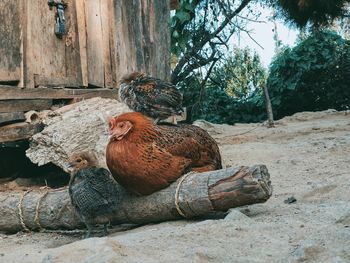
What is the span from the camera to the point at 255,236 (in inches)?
156

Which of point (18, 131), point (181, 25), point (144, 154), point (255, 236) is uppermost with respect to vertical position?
point (181, 25)

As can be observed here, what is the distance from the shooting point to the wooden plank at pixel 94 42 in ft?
27.6

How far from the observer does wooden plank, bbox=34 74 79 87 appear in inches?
295

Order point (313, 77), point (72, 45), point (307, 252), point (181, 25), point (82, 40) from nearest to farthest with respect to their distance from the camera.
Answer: point (307, 252)
point (72, 45)
point (82, 40)
point (181, 25)
point (313, 77)

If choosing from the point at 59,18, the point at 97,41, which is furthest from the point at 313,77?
the point at 59,18

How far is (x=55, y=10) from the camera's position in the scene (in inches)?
310

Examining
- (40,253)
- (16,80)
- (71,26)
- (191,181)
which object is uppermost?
(71,26)

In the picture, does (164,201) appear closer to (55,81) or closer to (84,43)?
(55,81)

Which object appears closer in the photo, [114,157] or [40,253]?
[40,253]

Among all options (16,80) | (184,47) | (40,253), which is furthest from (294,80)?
(40,253)

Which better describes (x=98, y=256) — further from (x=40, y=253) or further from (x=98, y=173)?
(x=98, y=173)

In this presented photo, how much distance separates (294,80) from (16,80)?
371 inches

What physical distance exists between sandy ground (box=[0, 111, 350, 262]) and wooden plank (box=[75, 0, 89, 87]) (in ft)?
9.45

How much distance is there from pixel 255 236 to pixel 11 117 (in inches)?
156
